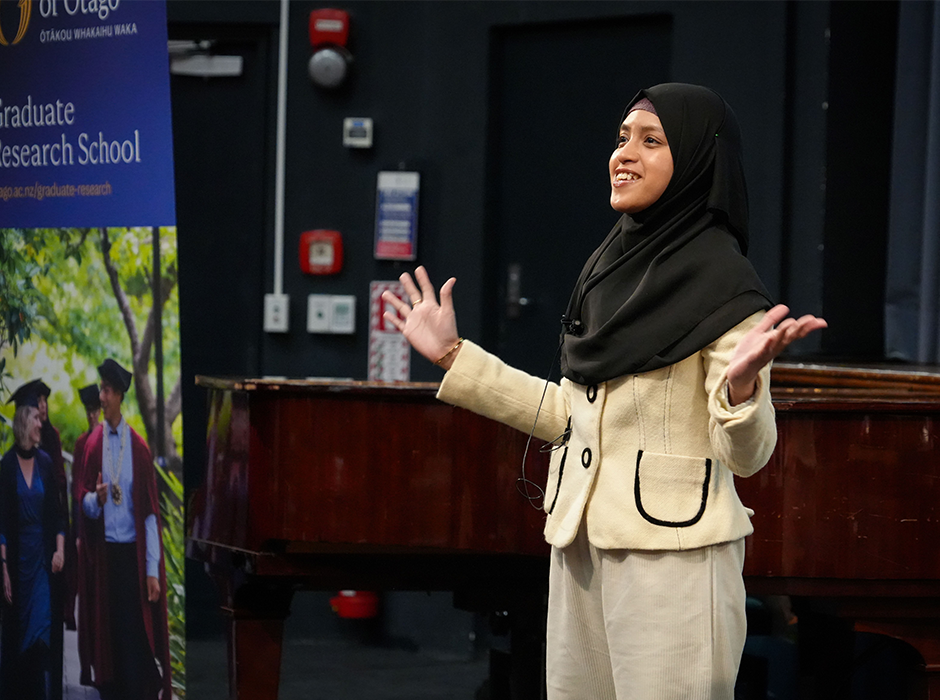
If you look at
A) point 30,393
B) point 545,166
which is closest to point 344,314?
point 545,166

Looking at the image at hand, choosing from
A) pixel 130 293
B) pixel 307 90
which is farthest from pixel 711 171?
pixel 307 90

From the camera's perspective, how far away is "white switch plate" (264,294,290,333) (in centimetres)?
452

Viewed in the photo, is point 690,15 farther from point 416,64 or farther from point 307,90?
point 307,90

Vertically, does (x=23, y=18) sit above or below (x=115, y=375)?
above

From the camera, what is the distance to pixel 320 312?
450 centimetres

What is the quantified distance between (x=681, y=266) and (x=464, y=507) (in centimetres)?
97

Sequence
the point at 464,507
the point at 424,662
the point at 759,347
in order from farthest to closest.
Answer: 1. the point at 424,662
2. the point at 464,507
3. the point at 759,347

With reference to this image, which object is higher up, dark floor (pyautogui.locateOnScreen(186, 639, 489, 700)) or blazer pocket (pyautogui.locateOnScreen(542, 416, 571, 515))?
blazer pocket (pyautogui.locateOnScreen(542, 416, 571, 515))

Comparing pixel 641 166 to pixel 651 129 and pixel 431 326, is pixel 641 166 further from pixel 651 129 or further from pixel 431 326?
pixel 431 326

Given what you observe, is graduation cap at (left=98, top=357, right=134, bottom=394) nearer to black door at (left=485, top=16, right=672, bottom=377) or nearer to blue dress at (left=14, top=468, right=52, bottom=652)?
blue dress at (left=14, top=468, right=52, bottom=652)

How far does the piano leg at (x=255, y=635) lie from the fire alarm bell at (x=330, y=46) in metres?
2.37

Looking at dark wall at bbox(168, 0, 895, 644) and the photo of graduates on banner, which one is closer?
the photo of graduates on banner

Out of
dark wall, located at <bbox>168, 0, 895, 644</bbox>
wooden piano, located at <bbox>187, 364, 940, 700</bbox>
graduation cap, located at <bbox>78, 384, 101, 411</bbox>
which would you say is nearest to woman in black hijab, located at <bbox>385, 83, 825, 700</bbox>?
wooden piano, located at <bbox>187, 364, 940, 700</bbox>

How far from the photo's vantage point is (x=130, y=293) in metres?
2.72
